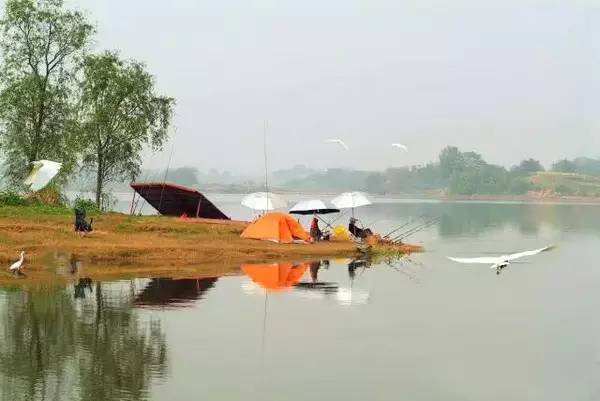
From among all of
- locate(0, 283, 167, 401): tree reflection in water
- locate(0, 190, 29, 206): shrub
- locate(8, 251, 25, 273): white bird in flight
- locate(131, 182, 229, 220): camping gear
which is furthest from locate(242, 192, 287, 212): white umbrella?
locate(0, 283, 167, 401): tree reflection in water

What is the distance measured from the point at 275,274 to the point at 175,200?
1723cm

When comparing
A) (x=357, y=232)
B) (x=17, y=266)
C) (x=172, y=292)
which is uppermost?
(x=357, y=232)

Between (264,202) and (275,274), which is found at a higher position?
(264,202)

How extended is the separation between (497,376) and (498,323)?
6.68m

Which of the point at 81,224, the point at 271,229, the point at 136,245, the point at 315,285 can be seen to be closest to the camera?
the point at 315,285

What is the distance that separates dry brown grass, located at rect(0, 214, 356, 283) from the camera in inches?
1227

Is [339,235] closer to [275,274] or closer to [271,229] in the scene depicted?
[271,229]

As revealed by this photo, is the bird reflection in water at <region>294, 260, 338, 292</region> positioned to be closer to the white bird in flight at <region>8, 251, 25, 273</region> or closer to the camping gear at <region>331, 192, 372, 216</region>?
the camping gear at <region>331, 192, 372, 216</region>

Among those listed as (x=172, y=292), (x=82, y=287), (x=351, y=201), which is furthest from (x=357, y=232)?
(x=82, y=287)

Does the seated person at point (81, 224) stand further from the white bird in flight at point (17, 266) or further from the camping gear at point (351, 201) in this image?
the camping gear at point (351, 201)

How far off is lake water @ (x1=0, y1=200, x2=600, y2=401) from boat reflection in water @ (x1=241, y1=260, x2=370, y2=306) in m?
0.09

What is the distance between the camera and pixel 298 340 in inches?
782

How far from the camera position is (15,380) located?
589 inches

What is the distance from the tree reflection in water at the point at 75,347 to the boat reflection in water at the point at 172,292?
755 millimetres
